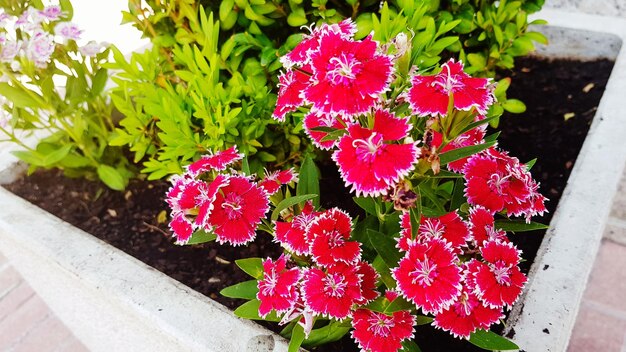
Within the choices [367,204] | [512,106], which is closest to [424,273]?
[367,204]

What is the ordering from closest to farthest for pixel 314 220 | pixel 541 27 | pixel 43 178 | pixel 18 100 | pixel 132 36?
pixel 314 220, pixel 18 100, pixel 43 178, pixel 541 27, pixel 132 36

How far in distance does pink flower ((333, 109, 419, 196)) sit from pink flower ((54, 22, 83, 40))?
42.4 inches

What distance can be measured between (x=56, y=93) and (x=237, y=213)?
1.04 meters

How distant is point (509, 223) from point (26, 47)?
4.43 ft

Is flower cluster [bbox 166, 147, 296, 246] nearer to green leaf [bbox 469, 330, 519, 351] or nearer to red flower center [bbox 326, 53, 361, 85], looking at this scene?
red flower center [bbox 326, 53, 361, 85]

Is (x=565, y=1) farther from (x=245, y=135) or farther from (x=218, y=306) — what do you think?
(x=218, y=306)

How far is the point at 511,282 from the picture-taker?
86cm

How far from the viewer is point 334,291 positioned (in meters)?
0.90

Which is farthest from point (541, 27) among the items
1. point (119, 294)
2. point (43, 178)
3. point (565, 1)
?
point (43, 178)

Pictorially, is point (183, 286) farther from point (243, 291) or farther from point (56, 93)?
point (56, 93)

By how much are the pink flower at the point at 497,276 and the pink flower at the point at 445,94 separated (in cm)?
24

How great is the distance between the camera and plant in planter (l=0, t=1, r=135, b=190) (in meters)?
1.43

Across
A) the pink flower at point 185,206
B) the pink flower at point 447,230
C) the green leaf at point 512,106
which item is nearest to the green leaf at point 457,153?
the pink flower at point 447,230

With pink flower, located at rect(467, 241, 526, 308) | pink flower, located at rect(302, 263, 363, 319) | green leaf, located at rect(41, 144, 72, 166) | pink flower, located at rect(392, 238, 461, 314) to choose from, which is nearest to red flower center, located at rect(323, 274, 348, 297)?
pink flower, located at rect(302, 263, 363, 319)
